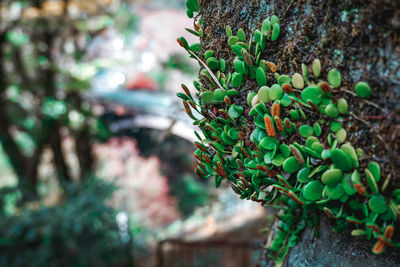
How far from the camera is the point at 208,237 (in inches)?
275

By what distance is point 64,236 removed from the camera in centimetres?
441

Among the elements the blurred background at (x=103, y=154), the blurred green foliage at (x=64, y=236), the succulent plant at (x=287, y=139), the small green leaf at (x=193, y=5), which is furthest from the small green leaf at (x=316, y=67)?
the blurred green foliage at (x=64, y=236)

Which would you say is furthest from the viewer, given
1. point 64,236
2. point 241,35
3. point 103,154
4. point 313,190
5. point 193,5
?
point 103,154

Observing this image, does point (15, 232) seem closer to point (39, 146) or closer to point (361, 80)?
point (39, 146)

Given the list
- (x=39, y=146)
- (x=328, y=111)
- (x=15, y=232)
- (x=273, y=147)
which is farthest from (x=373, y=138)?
(x=39, y=146)

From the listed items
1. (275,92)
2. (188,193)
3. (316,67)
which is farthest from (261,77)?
(188,193)

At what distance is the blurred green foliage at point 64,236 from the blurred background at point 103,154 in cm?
1

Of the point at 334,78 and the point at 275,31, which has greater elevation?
the point at 275,31

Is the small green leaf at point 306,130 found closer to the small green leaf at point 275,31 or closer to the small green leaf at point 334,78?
the small green leaf at point 334,78

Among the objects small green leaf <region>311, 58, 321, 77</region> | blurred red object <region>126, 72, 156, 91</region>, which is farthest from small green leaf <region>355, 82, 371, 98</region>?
blurred red object <region>126, 72, 156, 91</region>

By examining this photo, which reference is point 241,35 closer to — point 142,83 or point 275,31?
point 275,31

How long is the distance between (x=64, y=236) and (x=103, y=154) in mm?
6023

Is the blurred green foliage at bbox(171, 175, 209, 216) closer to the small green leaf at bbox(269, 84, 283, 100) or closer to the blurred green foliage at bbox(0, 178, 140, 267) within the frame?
the blurred green foliage at bbox(0, 178, 140, 267)

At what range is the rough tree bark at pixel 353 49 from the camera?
2.54ft
